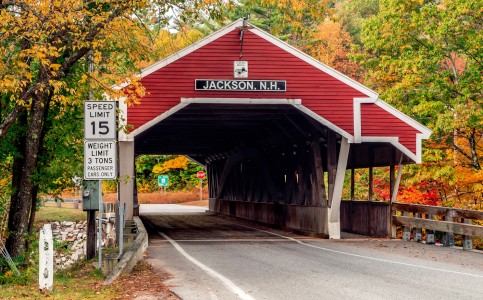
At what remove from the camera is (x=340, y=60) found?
210 feet

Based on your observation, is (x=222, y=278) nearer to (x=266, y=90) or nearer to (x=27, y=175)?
(x=27, y=175)

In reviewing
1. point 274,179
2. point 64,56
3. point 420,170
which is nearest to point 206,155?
point 274,179

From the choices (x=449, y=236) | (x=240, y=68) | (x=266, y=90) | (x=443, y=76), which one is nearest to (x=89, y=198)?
(x=240, y=68)

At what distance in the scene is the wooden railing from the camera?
54.2 feet

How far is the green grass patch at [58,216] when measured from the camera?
3962 cm

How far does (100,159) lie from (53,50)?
242cm

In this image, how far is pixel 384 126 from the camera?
67.2ft

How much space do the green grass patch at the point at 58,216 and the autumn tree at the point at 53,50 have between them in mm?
24989

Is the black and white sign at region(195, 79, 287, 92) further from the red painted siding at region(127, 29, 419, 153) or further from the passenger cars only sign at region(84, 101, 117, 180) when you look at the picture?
the passenger cars only sign at region(84, 101, 117, 180)

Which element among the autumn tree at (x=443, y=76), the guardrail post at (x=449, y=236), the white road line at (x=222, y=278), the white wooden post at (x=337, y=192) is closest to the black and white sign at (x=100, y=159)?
the white road line at (x=222, y=278)

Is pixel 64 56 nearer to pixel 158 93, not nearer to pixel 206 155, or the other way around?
pixel 158 93

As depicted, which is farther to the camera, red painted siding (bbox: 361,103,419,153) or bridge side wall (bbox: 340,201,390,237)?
bridge side wall (bbox: 340,201,390,237)

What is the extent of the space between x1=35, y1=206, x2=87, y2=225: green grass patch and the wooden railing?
2423 cm

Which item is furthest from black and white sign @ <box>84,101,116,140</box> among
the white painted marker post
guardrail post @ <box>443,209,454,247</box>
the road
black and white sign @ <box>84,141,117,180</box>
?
guardrail post @ <box>443,209,454,247</box>
